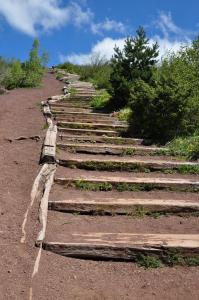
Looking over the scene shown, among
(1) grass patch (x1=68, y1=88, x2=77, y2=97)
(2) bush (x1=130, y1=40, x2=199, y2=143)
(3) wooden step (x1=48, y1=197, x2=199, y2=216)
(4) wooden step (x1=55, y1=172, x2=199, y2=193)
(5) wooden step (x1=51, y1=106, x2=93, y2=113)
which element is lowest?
(3) wooden step (x1=48, y1=197, x2=199, y2=216)

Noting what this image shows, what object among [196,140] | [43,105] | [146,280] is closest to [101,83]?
[43,105]

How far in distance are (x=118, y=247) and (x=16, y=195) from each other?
1.94 meters

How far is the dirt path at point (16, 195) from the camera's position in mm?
4293

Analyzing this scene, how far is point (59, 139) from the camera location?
30.7 ft

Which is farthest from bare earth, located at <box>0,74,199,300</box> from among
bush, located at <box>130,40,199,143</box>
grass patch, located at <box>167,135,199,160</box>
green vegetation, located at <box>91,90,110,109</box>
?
green vegetation, located at <box>91,90,110,109</box>

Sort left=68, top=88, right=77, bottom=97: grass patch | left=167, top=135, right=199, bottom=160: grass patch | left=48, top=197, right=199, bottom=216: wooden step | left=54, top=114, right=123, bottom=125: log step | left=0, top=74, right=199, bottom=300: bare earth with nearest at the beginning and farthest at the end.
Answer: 1. left=0, top=74, right=199, bottom=300: bare earth
2. left=48, top=197, right=199, bottom=216: wooden step
3. left=167, top=135, right=199, bottom=160: grass patch
4. left=54, top=114, right=123, bottom=125: log step
5. left=68, top=88, right=77, bottom=97: grass patch

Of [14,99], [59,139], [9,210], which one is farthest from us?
[14,99]

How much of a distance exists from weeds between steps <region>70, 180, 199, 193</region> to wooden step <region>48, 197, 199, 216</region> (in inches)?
21.9

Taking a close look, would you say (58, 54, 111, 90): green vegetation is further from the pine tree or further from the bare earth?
the bare earth

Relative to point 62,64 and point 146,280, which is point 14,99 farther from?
point 62,64

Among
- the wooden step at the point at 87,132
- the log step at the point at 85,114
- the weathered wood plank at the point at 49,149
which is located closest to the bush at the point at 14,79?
the log step at the point at 85,114

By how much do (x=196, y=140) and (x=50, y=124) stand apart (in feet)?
11.4

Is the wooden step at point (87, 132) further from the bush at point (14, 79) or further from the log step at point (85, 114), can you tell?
the bush at point (14, 79)

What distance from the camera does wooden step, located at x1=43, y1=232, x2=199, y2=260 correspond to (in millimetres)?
4855
